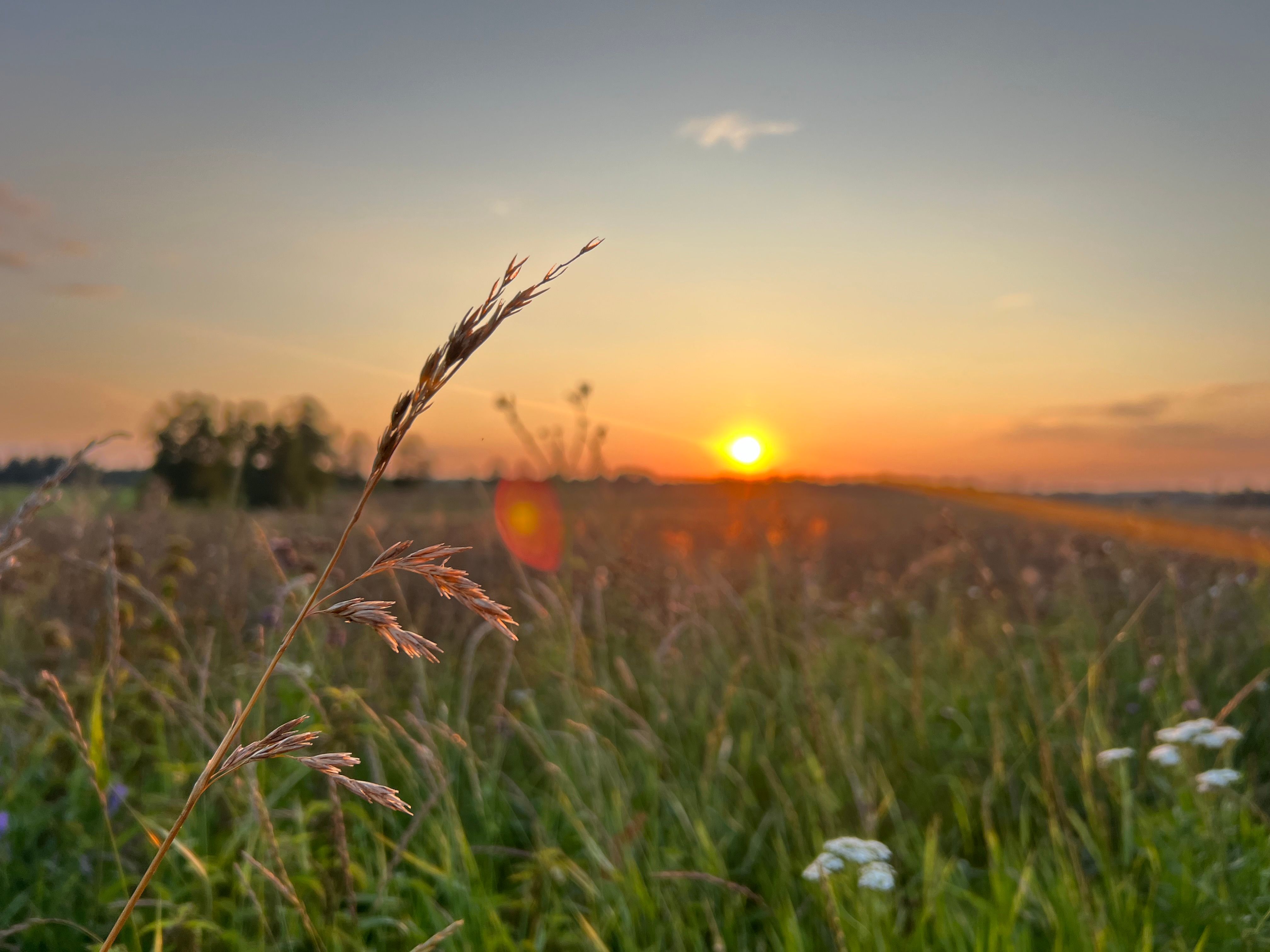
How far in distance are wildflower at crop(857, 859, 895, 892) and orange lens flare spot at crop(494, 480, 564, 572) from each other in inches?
69.9

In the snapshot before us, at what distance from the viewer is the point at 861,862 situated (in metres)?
2.44

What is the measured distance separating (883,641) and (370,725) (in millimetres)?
4189

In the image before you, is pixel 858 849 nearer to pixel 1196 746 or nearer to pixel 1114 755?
pixel 1114 755

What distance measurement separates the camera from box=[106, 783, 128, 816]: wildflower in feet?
9.62

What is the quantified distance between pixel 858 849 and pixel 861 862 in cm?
14

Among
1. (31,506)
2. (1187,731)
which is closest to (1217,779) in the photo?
(1187,731)

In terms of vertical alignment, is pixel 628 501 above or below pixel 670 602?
above

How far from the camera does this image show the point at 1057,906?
2.53 metres

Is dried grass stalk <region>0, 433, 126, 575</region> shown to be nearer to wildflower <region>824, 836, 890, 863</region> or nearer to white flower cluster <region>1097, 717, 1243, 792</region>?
wildflower <region>824, 836, 890, 863</region>

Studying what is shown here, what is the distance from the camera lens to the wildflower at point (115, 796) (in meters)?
2.93

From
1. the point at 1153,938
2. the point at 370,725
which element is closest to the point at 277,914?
the point at 370,725

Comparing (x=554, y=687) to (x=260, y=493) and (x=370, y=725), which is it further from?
(x=260, y=493)

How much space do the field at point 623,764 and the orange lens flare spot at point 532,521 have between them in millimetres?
191

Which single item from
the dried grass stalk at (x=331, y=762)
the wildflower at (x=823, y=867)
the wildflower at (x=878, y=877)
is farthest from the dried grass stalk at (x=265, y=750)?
the wildflower at (x=878, y=877)
